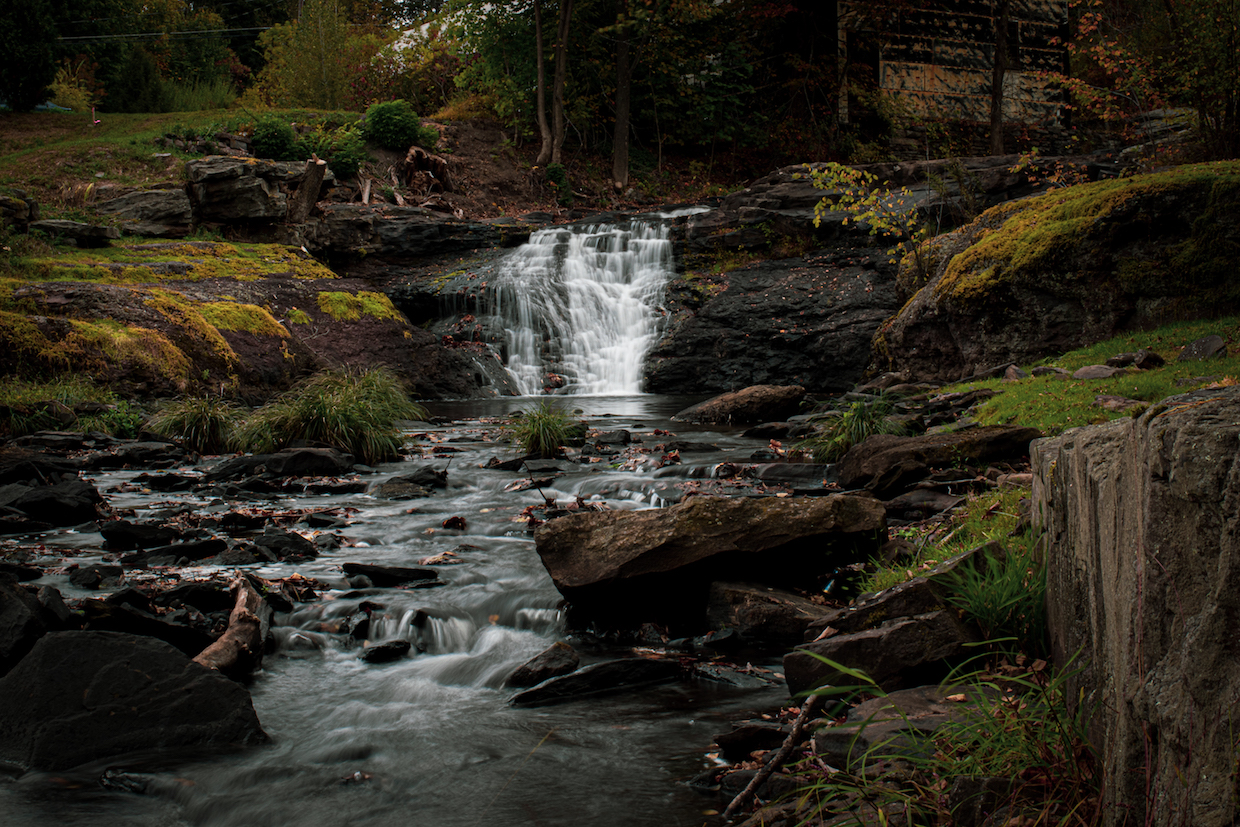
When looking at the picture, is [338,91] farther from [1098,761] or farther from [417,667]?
[1098,761]

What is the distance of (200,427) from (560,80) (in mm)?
20873

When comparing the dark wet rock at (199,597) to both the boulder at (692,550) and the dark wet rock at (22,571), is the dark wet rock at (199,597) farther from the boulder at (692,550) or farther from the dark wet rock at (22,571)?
the boulder at (692,550)

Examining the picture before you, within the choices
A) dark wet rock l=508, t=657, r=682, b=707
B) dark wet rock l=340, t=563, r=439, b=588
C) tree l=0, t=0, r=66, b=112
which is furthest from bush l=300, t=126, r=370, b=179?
dark wet rock l=508, t=657, r=682, b=707

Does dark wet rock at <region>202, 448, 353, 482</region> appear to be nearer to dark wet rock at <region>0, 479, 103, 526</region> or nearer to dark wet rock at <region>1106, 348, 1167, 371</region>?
dark wet rock at <region>0, 479, 103, 526</region>

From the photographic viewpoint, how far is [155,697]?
3627 millimetres

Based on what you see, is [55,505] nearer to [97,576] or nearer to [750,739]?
[97,576]

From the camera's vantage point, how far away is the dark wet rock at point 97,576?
5.18 metres

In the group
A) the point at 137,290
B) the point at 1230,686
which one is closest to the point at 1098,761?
the point at 1230,686

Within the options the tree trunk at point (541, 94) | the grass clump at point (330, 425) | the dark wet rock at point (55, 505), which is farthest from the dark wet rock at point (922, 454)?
the tree trunk at point (541, 94)

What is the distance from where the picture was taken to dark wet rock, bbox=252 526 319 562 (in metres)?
6.07

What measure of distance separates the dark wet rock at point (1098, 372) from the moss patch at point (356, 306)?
45.3ft

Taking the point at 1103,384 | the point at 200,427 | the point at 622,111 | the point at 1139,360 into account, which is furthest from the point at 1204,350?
the point at 622,111

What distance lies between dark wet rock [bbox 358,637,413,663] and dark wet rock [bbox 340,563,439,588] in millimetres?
864

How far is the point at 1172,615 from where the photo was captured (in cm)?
→ 163
